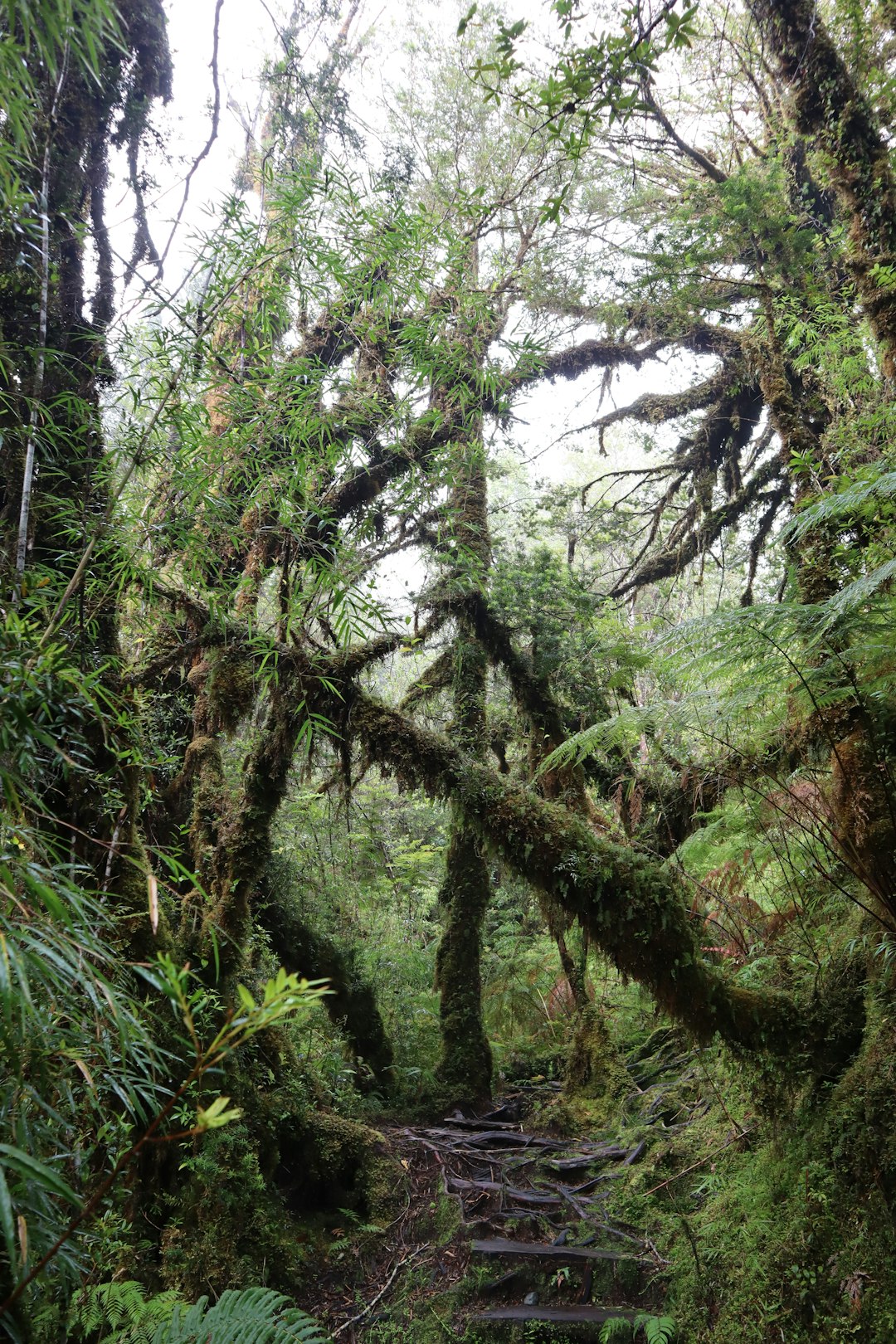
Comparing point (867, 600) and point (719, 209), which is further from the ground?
point (719, 209)

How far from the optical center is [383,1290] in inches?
151

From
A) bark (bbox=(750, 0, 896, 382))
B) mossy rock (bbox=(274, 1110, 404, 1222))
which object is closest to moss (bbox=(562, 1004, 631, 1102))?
mossy rock (bbox=(274, 1110, 404, 1222))

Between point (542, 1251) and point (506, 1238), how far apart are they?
340 mm

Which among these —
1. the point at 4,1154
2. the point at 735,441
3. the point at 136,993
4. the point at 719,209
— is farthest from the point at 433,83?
the point at 4,1154

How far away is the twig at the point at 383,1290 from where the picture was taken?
3.51 metres

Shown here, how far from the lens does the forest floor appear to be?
349 centimetres

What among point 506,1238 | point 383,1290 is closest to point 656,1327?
point 506,1238

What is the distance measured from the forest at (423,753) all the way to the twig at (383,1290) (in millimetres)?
50

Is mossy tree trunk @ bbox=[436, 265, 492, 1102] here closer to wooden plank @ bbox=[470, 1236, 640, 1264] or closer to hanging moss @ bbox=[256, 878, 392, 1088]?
hanging moss @ bbox=[256, 878, 392, 1088]

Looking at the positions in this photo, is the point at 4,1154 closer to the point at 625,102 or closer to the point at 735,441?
the point at 625,102

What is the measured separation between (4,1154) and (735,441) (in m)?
8.67

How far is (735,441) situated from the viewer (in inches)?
318

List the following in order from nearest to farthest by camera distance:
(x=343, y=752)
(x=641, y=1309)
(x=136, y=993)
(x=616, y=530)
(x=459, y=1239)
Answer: (x=136, y=993), (x=641, y=1309), (x=459, y=1239), (x=343, y=752), (x=616, y=530)

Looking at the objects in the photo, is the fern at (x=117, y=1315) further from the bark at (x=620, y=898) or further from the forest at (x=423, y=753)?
the bark at (x=620, y=898)
